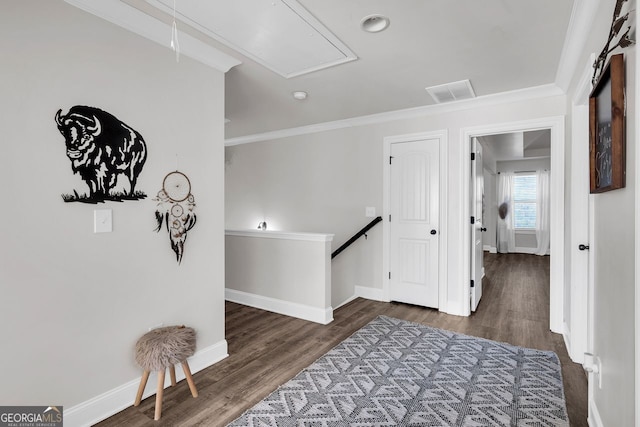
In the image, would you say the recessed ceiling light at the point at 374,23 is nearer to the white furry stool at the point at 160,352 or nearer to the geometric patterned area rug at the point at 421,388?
the white furry stool at the point at 160,352

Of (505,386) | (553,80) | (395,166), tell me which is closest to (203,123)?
(395,166)

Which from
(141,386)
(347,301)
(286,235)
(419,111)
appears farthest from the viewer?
(347,301)

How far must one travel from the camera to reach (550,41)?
2.25m

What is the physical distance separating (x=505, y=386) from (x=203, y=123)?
111 inches

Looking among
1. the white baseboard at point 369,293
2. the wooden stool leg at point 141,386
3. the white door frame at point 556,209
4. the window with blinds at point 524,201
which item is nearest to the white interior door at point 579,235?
the white door frame at point 556,209

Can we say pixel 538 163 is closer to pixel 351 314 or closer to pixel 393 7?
pixel 351 314

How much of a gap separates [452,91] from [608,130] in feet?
6.53

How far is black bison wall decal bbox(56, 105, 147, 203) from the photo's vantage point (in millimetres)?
1704

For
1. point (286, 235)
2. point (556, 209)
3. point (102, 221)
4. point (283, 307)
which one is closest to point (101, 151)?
point (102, 221)

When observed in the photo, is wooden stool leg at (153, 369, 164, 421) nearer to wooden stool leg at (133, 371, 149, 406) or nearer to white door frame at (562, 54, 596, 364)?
wooden stool leg at (133, 371, 149, 406)

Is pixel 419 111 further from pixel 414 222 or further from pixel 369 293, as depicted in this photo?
pixel 369 293

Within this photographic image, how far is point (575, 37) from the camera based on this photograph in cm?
211

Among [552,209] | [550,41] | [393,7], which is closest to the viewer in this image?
[393,7]

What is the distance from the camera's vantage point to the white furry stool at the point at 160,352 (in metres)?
1.83
